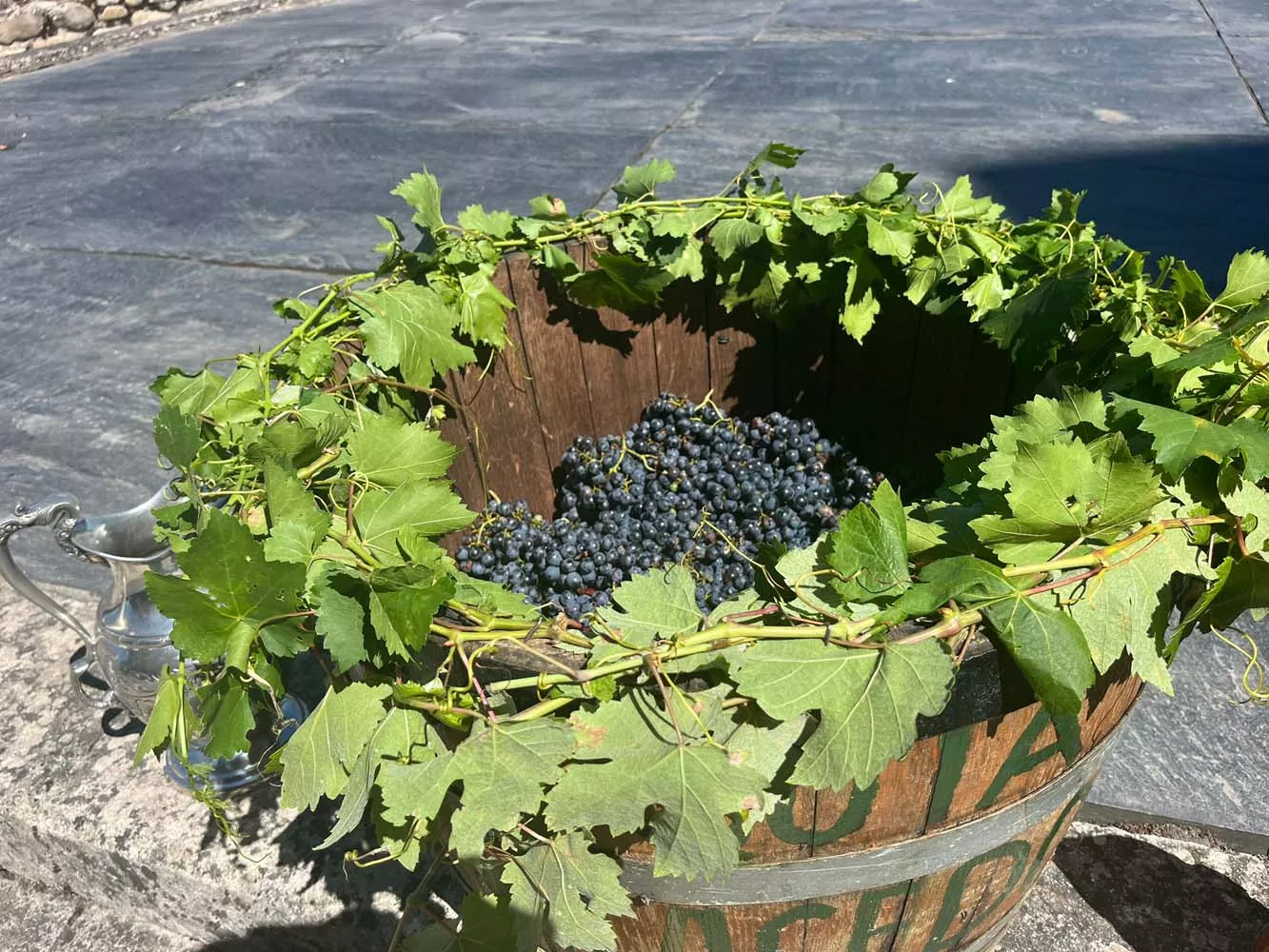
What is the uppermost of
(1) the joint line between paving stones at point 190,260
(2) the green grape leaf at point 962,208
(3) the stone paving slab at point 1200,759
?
(2) the green grape leaf at point 962,208

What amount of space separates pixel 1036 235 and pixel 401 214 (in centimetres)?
309

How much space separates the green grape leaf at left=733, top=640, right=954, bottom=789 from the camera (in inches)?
30.0

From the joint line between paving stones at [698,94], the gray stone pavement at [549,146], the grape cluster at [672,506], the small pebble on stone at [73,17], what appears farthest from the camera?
the small pebble on stone at [73,17]

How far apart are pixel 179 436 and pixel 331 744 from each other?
38 cm

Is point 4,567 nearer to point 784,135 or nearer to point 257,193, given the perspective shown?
point 257,193

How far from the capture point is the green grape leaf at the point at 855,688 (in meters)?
0.76

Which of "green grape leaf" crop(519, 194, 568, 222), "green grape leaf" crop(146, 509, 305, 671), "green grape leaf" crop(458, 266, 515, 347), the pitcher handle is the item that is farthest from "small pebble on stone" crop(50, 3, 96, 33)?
"green grape leaf" crop(146, 509, 305, 671)

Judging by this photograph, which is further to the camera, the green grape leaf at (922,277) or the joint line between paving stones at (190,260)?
the joint line between paving stones at (190,260)

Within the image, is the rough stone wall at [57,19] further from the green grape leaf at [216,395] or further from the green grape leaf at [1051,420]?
the green grape leaf at [1051,420]

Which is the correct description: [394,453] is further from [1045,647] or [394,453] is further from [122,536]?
[122,536]

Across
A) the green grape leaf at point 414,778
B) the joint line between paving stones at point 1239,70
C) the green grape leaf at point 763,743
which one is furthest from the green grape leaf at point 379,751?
the joint line between paving stones at point 1239,70

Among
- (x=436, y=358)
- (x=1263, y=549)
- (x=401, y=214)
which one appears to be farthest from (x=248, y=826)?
(x=401, y=214)

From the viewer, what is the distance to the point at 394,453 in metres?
1.08

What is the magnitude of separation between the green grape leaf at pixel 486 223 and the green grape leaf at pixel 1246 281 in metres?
1.04
